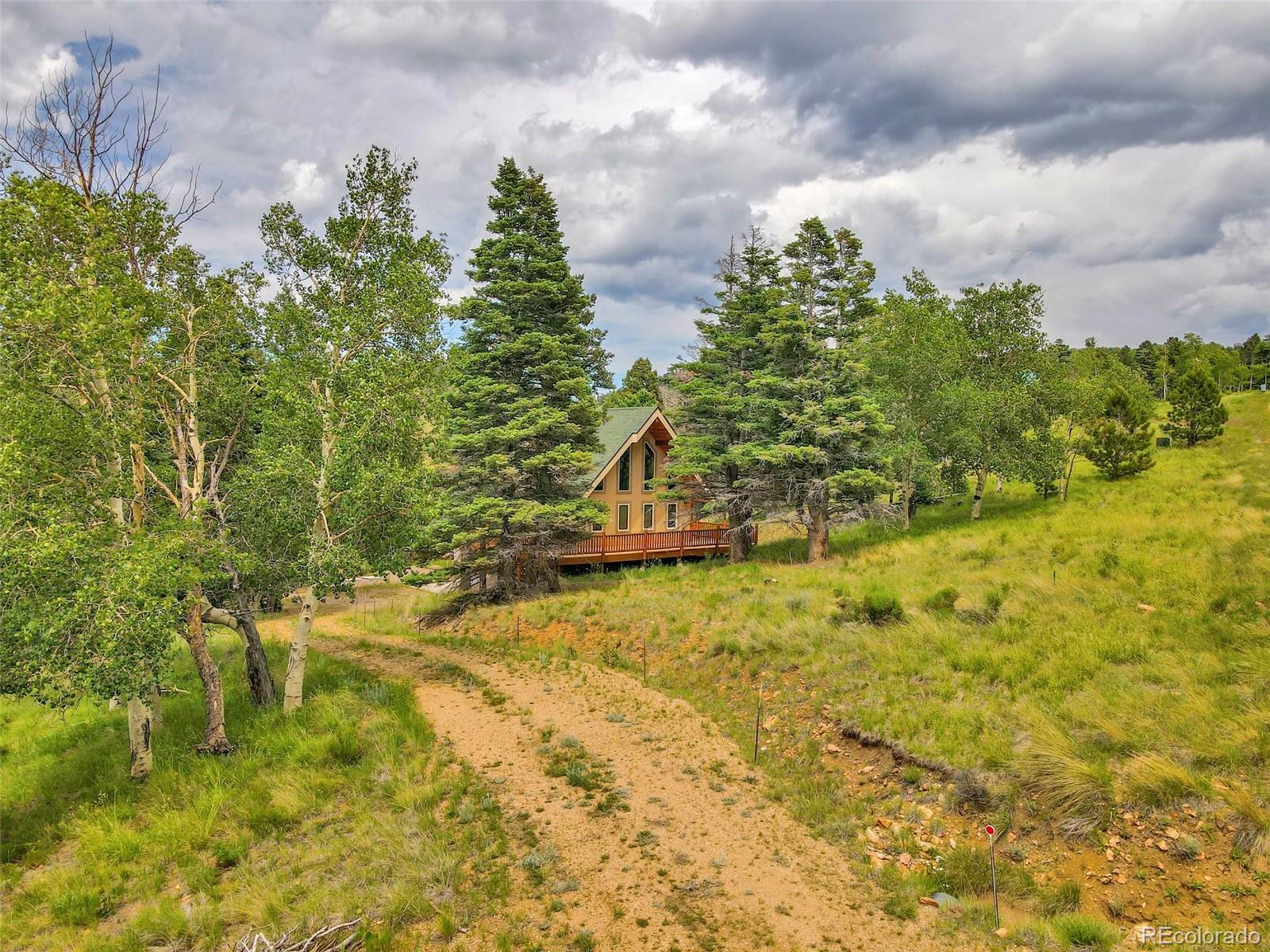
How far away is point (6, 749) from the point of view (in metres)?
14.1

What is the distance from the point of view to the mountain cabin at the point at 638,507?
28438 mm

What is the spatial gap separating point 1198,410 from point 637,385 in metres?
48.4

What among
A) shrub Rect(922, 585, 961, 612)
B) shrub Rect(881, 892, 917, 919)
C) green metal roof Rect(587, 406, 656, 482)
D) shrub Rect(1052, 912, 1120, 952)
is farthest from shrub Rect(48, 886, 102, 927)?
green metal roof Rect(587, 406, 656, 482)

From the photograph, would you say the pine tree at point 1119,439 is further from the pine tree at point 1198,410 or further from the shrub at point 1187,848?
the shrub at point 1187,848

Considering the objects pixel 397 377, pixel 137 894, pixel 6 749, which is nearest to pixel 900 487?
pixel 397 377

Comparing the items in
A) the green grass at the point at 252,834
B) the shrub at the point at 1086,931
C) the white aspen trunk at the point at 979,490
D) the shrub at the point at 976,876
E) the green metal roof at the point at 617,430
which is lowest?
the green grass at the point at 252,834

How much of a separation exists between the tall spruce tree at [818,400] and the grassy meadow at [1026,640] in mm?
2626

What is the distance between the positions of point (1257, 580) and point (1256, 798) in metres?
6.75

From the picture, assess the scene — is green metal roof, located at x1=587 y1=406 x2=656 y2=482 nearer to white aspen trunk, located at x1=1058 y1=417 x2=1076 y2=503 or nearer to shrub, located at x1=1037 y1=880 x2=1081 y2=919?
white aspen trunk, located at x1=1058 y1=417 x2=1076 y2=503

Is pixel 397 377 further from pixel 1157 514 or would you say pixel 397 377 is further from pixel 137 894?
pixel 1157 514

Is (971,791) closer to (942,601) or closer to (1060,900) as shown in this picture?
(1060,900)

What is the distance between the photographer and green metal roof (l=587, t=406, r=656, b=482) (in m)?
29.2

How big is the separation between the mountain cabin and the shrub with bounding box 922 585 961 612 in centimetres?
1461

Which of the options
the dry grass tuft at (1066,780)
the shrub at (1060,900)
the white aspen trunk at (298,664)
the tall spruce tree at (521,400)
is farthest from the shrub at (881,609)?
the white aspen trunk at (298,664)
